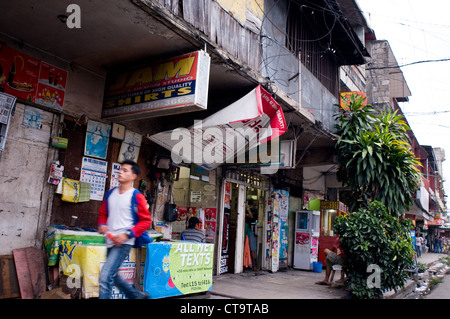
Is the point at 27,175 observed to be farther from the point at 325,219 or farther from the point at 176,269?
the point at 325,219

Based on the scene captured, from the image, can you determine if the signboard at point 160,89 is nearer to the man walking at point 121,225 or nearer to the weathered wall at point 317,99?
the man walking at point 121,225

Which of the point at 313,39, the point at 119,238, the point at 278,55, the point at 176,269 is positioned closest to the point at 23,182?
the point at 119,238

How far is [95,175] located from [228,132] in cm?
248

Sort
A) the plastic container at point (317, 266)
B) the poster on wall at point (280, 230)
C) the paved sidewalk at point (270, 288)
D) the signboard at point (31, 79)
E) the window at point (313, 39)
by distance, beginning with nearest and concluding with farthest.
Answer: the signboard at point (31, 79) < the paved sidewalk at point (270, 288) < the window at point (313, 39) < the poster on wall at point (280, 230) < the plastic container at point (317, 266)

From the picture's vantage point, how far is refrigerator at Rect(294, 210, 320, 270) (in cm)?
1222

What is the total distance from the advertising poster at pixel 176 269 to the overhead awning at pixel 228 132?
1910mm

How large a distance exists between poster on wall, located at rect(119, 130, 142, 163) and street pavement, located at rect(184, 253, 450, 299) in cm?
281

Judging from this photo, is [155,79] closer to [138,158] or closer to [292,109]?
[138,158]

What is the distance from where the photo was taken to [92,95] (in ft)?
20.4

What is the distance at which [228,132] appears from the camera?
6.52 m

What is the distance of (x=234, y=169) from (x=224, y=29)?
13.5ft

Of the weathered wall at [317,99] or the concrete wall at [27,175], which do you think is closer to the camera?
the concrete wall at [27,175]

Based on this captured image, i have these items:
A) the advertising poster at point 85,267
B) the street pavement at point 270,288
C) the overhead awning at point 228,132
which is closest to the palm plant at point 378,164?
the street pavement at point 270,288

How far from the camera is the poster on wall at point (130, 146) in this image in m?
6.57
